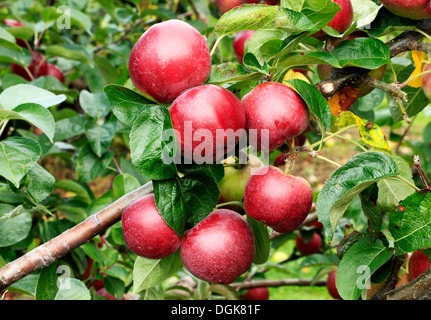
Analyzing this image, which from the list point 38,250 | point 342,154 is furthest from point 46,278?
point 342,154

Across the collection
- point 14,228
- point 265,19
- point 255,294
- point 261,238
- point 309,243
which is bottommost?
point 255,294

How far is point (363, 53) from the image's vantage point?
648 millimetres

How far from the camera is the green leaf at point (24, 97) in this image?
72 centimetres

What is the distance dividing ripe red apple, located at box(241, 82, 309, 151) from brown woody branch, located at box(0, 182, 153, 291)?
201 millimetres

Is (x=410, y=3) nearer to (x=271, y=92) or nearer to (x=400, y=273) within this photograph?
(x=271, y=92)

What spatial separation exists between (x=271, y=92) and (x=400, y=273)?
50 cm

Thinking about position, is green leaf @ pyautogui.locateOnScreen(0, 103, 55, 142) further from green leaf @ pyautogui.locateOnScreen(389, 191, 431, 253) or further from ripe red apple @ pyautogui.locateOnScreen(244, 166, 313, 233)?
green leaf @ pyautogui.locateOnScreen(389, 191, 431, 253)

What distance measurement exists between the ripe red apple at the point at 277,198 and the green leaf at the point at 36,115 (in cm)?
31

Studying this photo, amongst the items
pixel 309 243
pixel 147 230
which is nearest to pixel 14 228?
pixel 147 230

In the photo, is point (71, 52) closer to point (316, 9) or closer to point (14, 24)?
point (14, 24)

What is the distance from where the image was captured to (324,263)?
1.30 metres

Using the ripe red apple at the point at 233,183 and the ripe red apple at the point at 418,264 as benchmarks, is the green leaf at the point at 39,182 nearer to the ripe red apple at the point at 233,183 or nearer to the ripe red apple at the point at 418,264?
the ripe red apple at the point at 233,183

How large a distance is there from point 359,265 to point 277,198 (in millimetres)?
177

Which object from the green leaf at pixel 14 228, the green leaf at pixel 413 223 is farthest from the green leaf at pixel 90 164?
the green leaf at pixel 413 223
